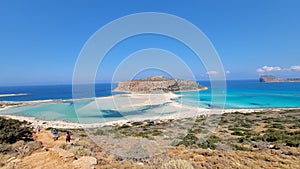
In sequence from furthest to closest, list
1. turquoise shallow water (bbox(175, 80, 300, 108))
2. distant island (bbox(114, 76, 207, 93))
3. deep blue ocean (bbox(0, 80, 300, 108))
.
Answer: distant island (bbox(114, 76, 207, 93)) → deep blue ocean (bbox(0, 80, 300, 108)) → turquoise shallow water (bbox(175, 80, 300, 108))

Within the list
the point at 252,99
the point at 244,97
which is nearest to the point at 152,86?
the point at 244,97

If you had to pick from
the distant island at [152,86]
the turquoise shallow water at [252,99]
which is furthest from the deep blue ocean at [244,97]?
the distant island at [152,86]

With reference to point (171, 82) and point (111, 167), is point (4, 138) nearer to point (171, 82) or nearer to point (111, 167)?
point (111, 167)

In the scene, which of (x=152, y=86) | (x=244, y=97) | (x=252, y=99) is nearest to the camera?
(x=252, y=99)

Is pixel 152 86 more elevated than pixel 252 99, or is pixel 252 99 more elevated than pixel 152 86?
pixel 152 86

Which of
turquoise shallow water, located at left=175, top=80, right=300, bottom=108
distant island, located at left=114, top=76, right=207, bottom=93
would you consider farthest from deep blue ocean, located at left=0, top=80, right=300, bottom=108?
distant island, located at left=114, top=76, right=207, bottom=93

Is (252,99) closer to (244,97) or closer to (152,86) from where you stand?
(244,97)

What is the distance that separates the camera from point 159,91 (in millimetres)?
63875

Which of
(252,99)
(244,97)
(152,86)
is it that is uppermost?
(152,86)

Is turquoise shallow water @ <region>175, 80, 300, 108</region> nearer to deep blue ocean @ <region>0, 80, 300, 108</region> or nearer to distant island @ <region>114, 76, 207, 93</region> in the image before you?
deep blue ocean @ <region>0, 80, 300, 108</region>

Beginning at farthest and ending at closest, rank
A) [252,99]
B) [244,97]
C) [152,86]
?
[152,86]
[244,97]
[252,99]

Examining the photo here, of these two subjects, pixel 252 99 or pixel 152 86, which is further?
pixel 152 86

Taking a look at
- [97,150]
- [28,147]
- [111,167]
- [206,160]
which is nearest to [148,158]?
[111,167]

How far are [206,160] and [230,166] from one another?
0.80 metres
